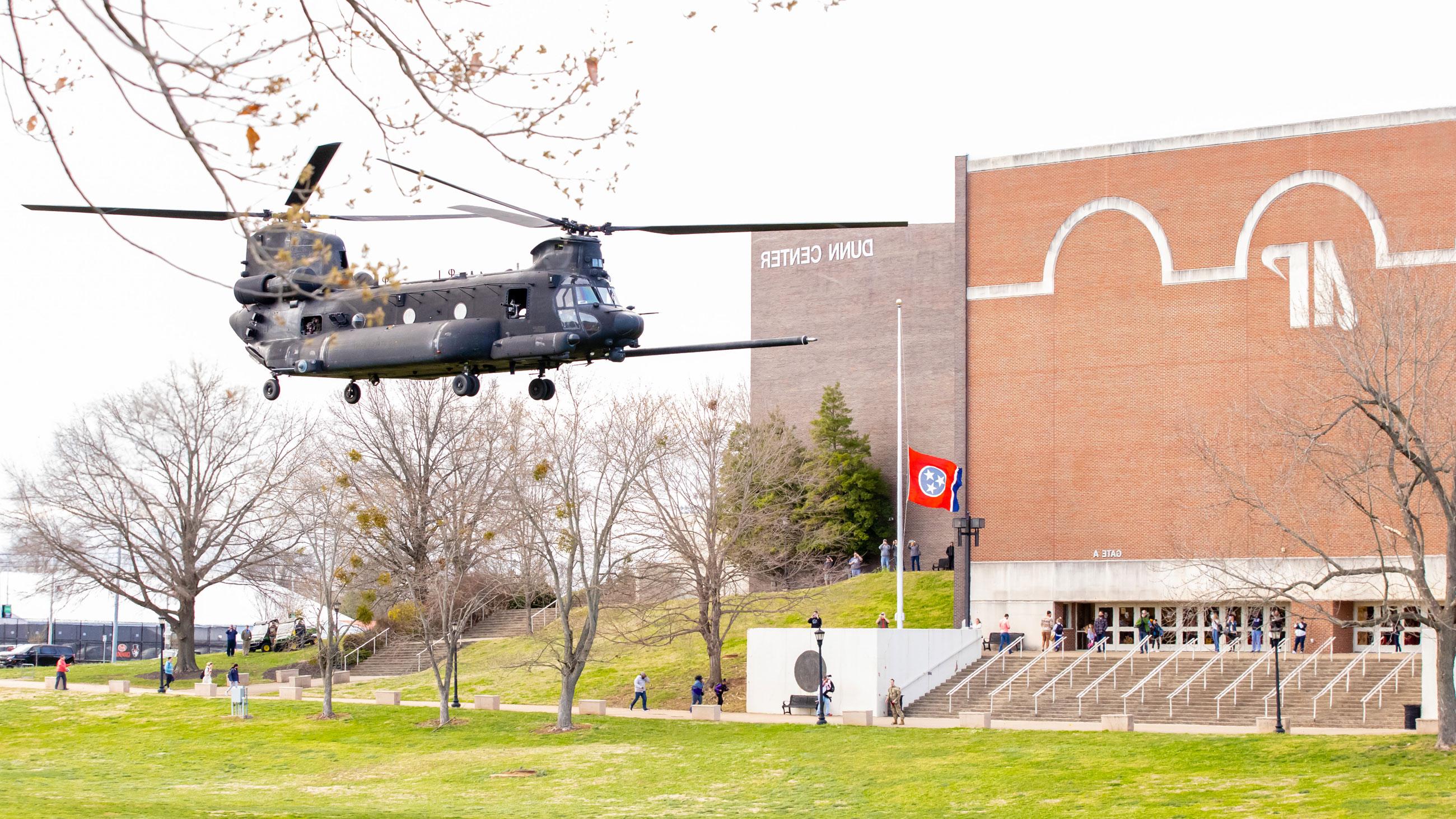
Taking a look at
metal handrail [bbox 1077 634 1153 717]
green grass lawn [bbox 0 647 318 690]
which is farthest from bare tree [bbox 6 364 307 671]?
metal handrail [bbox 1077 634 1153 717]

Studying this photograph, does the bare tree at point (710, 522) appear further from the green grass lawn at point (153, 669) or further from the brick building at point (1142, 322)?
the green grass lawn at point (153, 669)

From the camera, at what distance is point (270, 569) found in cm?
6494

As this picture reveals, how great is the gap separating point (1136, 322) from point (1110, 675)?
13.9m

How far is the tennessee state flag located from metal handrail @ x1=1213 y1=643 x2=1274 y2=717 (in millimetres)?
10974

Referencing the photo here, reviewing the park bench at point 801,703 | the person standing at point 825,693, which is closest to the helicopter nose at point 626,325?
the person standing at point 825,693

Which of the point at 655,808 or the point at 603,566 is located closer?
the point at 655,808

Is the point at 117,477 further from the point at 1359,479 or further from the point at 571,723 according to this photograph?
the point at 1359,479

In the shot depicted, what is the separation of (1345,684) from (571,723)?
22.3 metres

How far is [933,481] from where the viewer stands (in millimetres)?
53781

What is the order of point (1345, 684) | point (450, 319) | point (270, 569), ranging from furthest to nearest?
1. point (270, 569)
2. point (1345, 684)
3. point (450, 319)

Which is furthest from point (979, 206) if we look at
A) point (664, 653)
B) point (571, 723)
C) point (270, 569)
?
point (270, 569)

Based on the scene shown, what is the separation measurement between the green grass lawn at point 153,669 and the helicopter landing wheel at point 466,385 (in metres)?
40.3

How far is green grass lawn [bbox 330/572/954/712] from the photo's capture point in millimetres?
57812

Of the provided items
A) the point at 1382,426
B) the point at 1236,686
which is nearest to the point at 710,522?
the point at 1236,686
